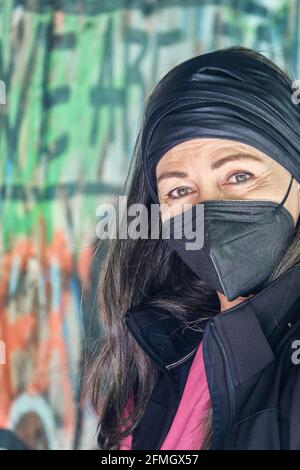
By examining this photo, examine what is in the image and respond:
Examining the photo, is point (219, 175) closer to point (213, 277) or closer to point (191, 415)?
point (213, 277)

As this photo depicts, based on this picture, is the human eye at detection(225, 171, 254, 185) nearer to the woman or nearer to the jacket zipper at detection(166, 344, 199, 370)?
the woman

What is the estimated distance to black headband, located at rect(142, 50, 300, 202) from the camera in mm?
2646

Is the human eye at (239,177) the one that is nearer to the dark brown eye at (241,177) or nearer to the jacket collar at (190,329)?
the dark brown eye at (241,177)

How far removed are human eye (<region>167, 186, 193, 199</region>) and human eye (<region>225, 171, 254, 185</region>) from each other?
152 mm

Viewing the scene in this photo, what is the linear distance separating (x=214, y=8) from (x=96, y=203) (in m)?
0.87

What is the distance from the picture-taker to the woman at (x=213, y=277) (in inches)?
99.4

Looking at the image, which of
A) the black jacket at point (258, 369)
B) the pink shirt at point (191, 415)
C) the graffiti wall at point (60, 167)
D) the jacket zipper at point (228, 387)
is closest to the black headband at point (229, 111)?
the graffiti wall at point (60, 167)

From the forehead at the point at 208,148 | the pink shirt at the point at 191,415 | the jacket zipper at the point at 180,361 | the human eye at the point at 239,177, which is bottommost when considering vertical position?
the pink shirt at the point at 191,415

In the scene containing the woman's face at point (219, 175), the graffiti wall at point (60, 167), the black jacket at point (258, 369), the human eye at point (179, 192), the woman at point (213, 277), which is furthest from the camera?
the graffiti wall at point (60, 167)

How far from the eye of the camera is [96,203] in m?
3.26

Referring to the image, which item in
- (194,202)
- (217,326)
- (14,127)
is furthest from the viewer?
(14,127)

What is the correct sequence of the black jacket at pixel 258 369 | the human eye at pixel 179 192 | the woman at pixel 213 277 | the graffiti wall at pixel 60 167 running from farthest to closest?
the graffiti wall at pixel 60 167
the human eye at pixel 179 192
the woman at pixel 213 277
the black jacket at pixel 258 369
